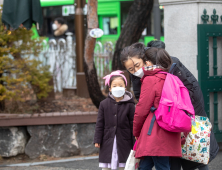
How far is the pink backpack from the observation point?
8.05ft

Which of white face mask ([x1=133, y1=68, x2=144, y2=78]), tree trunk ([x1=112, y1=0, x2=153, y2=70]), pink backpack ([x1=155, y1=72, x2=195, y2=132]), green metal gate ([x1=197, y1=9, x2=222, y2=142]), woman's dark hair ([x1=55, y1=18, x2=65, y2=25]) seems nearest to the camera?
pink backpack ([x1=155, y1=72, x2=195, y2=132])

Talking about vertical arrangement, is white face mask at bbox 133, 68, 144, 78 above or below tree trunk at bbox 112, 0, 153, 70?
below

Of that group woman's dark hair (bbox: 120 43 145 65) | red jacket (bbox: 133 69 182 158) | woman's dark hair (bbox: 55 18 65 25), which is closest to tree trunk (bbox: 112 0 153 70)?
woman's dark hair (bbox: 120 43 145 65)

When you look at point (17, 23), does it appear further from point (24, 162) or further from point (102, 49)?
point (102, 49)

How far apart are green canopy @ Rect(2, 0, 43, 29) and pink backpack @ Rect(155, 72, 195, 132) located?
3.41 meters

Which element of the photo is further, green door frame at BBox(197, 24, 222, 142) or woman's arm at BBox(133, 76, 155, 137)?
green door frame at BBox(197, 24, 222, 142)

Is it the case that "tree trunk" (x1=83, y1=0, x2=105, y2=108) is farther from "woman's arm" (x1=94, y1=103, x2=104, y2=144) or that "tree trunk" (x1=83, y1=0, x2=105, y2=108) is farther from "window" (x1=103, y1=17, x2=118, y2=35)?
"window" (x1=103, y1=17, x2=118, y2=35)

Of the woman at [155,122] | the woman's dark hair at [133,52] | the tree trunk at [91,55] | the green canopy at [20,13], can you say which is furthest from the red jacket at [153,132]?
the green canopy at [20,13]

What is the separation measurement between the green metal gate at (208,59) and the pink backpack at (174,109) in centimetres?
203

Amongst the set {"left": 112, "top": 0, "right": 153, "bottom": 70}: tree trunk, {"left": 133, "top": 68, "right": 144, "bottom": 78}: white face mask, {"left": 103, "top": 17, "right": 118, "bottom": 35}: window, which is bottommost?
{"left": 133, "top": 68, "right": 144, "bottom": 78}: white face mask

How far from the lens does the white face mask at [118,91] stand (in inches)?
129

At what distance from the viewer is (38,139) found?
5.00 m

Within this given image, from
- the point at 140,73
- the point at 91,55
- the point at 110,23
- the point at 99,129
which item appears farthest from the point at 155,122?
the point at 110,23

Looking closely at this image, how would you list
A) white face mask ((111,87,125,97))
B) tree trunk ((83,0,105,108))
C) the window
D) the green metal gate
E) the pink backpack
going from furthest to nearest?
the window, tree trunk ((83,0,105,108)), the green metal gate, white face mask ((111,87,125,97)), the pink backpack
